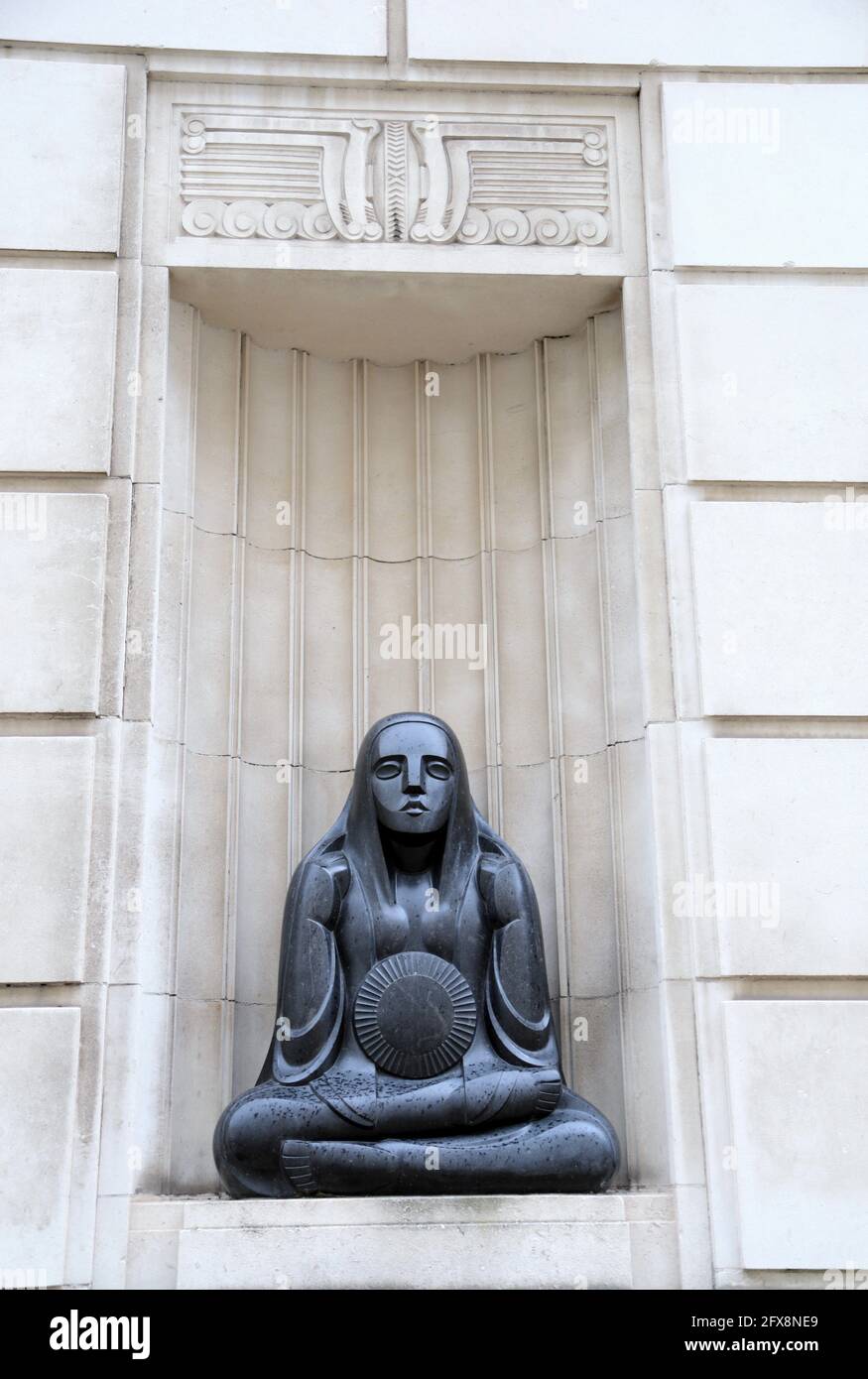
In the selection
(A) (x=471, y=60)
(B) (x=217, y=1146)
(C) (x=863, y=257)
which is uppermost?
(A) (x=471, y=60)

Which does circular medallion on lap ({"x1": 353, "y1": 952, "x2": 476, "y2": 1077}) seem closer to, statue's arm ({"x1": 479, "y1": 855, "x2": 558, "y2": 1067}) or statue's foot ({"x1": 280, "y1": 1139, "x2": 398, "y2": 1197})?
statue's arm ({"x1": 479, "y1": 855, "x2": 558, "y2": 1067})

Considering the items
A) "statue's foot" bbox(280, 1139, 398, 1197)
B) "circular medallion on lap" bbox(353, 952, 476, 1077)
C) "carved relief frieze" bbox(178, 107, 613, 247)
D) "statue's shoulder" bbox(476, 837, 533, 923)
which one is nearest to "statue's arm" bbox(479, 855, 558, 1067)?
"statue's shoulder" bbox(476, 837, 533, 923)

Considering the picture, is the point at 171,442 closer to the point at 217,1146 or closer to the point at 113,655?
the point at 113,655

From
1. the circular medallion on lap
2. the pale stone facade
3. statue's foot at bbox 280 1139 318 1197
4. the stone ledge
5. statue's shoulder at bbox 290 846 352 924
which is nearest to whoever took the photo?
the stone ledge

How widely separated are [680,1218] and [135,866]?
240 cm

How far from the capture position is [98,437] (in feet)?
22.2

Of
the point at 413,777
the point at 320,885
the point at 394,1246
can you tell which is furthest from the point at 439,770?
the point at 394,1246

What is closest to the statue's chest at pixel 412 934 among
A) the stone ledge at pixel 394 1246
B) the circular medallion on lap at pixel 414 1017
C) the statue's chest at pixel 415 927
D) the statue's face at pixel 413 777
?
the statue's chest at pixel 415 927

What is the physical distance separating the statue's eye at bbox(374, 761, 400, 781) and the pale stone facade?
83cm

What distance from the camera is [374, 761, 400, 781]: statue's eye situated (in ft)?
21.5

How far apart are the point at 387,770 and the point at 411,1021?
1007 mm
